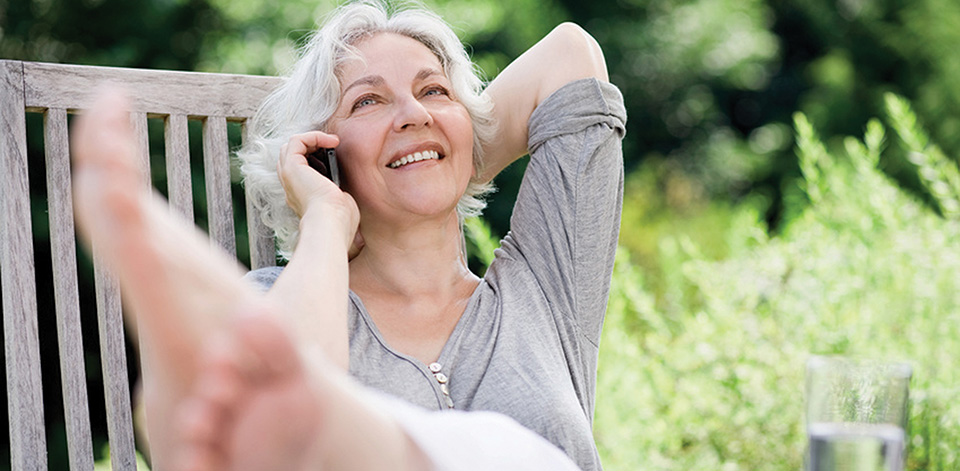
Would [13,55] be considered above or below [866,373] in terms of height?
above

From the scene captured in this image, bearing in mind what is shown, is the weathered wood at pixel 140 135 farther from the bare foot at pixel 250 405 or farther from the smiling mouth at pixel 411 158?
the bare foot at pixel 250 405

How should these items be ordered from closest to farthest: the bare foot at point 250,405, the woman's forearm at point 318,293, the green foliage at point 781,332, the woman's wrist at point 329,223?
the bare foot at point 250,405 → the woman's forearm at point 318,293 → the woman's wrist at point 329,223 → the green foliage at point 781,332

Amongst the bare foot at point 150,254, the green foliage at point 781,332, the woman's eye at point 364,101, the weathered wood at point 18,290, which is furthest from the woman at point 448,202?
the green foliage at point 781,332

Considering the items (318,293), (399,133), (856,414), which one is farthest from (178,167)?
(856,414)

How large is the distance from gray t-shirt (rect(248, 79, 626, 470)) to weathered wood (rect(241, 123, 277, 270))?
9.5 inches

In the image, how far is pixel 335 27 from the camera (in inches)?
69.5

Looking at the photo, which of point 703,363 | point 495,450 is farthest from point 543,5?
point 495,450

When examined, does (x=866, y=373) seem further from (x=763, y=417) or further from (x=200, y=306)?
(x=763, y=417)

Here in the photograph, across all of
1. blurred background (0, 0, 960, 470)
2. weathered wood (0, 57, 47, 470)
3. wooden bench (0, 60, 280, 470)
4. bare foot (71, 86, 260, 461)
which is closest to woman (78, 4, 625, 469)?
wooden bench (0, 60, 280, 470)

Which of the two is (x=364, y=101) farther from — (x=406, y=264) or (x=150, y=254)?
(x=150, y=254)

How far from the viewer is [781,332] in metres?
2.77

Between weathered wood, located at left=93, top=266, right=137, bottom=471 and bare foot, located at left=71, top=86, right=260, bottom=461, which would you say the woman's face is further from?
bare foot, located at left=71, top=86, right=260, bottom=461

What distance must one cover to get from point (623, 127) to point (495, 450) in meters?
0.91

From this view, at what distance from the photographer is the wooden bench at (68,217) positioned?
1.60 m
